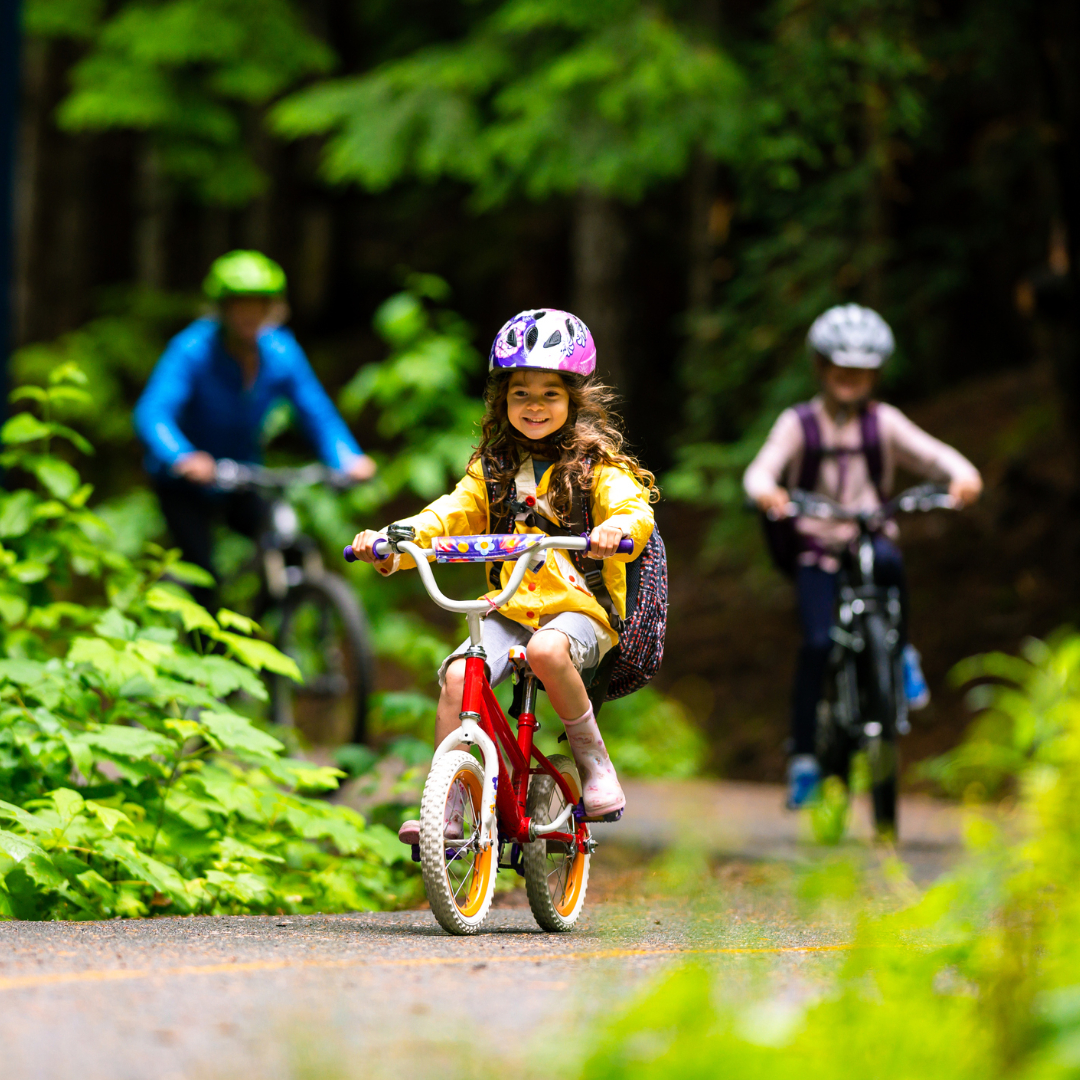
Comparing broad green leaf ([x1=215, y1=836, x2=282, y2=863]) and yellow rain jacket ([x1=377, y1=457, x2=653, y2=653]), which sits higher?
yellow rain jacket ([x1=377, y1=457, x2=653, y2=653])

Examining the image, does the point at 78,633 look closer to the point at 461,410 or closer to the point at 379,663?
the point at 461,410

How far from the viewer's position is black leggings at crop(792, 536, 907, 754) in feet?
25.8

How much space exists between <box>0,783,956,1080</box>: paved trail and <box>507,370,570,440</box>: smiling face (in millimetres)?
1460

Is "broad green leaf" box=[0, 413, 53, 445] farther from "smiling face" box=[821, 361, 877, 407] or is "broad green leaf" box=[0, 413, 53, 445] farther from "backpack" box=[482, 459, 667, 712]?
"smiling face" box=[821, 361, 877, 407]

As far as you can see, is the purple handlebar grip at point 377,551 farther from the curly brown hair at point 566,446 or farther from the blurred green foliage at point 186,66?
the blurred green foliage at point 186,66

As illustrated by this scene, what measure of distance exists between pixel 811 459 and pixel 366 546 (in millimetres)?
4001

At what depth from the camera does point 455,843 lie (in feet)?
13.8

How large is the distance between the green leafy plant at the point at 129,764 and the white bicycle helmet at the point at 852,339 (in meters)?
3.63

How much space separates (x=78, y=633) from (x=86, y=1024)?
3.07 metres

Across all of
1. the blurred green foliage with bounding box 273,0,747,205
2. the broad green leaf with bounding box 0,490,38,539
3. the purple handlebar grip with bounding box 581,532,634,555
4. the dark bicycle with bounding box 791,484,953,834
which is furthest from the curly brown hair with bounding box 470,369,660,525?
the blurred green foliage with bounding box 273,0,747,205

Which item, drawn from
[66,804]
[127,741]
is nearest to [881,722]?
[127,741]

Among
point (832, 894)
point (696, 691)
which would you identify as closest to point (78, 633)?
point (832, 894)

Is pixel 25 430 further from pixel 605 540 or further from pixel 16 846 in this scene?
pixel 605 540

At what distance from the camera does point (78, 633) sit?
568 centimetres
